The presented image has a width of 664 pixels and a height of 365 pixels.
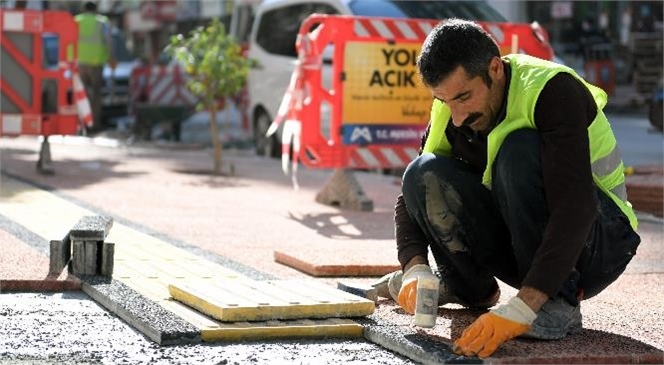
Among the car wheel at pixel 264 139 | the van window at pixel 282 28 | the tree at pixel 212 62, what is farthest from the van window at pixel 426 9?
the car wheel at pixel 264 139

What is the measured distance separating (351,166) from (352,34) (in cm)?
95

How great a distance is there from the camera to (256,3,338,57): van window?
49.0 feet

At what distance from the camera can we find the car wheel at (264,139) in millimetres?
15727

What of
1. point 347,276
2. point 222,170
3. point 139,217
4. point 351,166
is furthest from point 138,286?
point 222,170

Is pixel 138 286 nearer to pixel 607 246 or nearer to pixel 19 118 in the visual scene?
pixel 607 246

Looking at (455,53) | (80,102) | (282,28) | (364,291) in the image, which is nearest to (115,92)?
(282,28)

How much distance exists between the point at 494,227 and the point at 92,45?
15.5m

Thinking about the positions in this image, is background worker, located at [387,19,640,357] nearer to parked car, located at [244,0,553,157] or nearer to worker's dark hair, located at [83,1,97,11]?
parked car, located at [244,0,553,157]

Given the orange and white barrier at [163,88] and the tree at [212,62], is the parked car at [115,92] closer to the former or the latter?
the orange and white barrier at [163,88]

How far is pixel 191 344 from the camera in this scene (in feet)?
15.9

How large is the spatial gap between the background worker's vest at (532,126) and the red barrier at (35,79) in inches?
300

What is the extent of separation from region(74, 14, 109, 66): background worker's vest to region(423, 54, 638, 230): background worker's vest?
15.1 m

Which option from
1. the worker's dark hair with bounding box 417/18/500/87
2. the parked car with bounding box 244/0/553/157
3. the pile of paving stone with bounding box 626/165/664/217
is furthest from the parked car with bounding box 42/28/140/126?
the worker's dark hair with bounding box 417/18/500/87

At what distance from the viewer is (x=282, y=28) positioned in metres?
15.4
